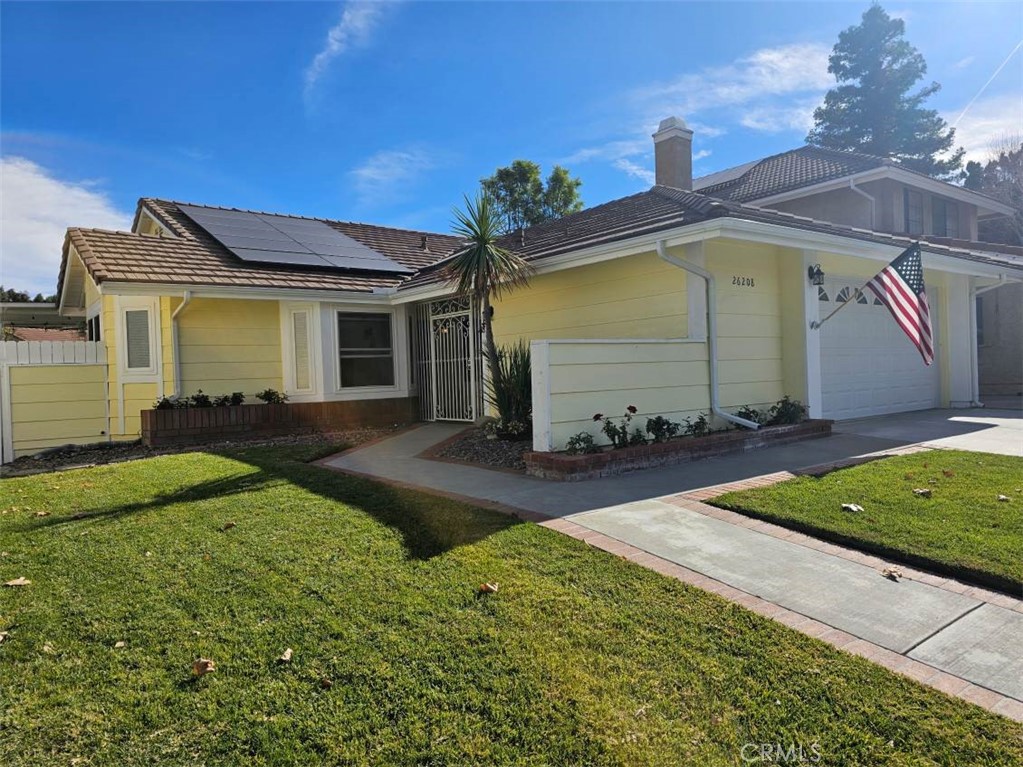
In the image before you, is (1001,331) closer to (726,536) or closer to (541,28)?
(541,28)

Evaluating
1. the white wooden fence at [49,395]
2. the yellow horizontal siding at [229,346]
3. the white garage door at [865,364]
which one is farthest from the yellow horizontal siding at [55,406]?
the white garage door at [865,364]

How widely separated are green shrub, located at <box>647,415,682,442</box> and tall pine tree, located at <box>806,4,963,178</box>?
35.5 metres

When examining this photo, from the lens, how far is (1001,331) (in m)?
18.3

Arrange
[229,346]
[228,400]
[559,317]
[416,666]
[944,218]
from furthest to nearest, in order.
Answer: [944,218], [229,346], [228,400], [559,317], [416,666]

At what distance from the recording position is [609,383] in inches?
300

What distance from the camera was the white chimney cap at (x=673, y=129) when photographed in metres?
14.2

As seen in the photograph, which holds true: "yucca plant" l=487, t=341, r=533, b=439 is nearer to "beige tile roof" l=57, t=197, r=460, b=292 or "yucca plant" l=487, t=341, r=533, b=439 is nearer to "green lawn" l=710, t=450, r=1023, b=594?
"green lawn" l=710, t=450, r=1023, b=594

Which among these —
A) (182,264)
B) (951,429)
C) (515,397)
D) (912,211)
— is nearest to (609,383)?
(515,397)

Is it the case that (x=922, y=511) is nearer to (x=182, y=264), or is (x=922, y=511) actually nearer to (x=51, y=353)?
(x=182, y=264)

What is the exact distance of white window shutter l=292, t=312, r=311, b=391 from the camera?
12.0 m

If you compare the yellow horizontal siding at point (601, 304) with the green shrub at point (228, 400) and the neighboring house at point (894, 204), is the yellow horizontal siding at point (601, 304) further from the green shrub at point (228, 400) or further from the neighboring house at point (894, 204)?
the neighboring house at point (894, 204)

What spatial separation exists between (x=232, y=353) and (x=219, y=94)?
4.68 metres

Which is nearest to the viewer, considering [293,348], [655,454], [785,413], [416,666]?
[416,666]

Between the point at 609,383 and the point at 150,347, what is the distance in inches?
330
